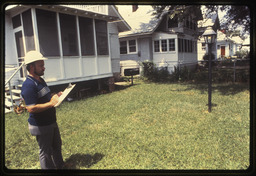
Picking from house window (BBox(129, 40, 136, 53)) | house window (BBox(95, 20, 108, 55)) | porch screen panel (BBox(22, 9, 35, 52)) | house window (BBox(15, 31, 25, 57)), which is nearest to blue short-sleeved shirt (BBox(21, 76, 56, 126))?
porch screen panel (BBox(22, 9, 35, 52))

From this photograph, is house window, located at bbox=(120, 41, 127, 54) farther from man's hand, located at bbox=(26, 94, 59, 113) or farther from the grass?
man's hand, located at bbox=(26, 94, 59, 113)

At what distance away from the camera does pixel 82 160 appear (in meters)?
4.10

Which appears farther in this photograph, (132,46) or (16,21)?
(132,46)

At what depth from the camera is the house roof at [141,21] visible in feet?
60.9

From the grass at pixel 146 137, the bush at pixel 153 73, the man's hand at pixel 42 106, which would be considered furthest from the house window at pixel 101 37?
the man's hand at pixel 42 106

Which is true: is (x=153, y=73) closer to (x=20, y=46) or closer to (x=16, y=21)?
(x=20, y=46)

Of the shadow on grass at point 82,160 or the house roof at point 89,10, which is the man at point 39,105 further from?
the house roof at point 89,10

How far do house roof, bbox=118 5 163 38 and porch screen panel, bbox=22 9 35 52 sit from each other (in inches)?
422

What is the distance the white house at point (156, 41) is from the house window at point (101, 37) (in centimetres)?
647

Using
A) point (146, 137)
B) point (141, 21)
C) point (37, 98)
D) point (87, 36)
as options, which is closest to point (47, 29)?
point (87, 36)

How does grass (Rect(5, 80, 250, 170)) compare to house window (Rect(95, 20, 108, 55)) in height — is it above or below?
below

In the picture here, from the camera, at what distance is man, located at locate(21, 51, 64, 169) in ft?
9.59

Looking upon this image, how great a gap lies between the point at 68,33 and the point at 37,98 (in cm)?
940
